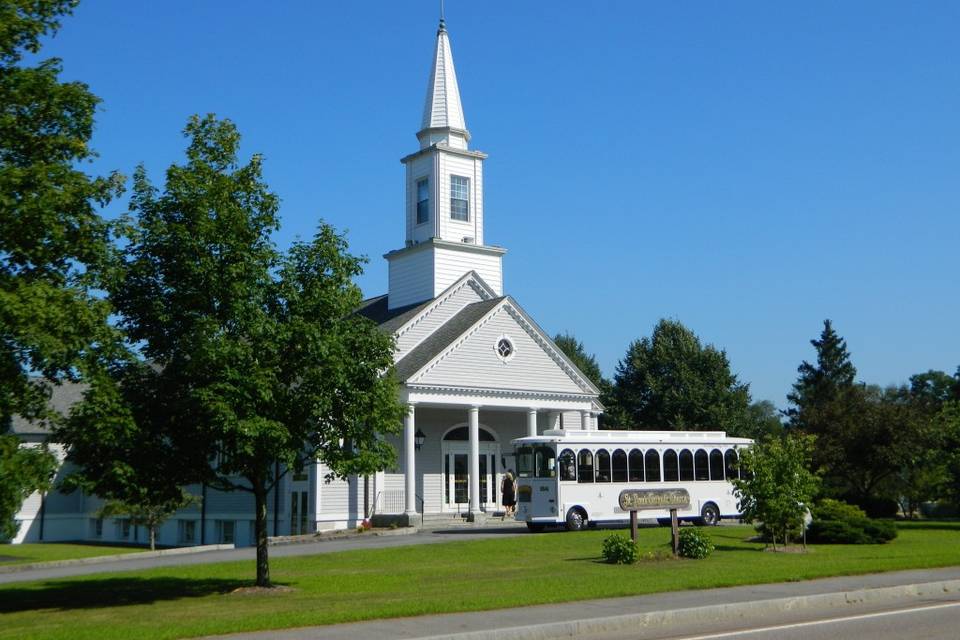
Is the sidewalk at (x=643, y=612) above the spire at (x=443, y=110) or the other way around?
the other way around

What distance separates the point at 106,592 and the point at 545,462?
15844mm

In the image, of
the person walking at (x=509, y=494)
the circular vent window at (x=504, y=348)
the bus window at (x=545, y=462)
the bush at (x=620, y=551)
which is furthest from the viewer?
the circular vent window at (x=504, y=348)

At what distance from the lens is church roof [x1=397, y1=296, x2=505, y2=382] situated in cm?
3644

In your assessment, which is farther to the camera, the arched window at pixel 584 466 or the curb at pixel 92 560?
the arched window at pixel 584 466

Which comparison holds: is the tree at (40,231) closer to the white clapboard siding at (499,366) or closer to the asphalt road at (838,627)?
the asphalt road at (838,627)

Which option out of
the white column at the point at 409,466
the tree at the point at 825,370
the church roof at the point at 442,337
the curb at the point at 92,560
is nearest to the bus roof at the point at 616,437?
the white column at the point at 409,466

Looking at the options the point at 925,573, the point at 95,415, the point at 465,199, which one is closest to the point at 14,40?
the point at 95,415

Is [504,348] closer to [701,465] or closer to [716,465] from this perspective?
[701,465]

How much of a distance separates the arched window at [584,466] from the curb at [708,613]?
15.5 metres

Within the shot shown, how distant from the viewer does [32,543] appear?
49.6 meters

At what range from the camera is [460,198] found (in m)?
43.9

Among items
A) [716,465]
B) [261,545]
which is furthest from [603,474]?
[261,545]

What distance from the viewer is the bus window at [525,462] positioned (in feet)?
104

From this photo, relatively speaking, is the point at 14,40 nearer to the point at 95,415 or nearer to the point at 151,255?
the point at 151,255
